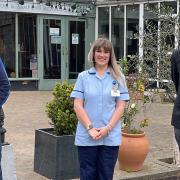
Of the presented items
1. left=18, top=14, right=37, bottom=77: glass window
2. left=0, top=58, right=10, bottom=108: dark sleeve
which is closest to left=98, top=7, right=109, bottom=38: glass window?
left=18, top=14, right=37, bottom=77: glass window

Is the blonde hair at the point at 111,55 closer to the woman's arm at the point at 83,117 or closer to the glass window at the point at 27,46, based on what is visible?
Result: the woman's arm at the point at 83,117

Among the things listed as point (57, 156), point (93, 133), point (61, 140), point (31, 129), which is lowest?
point (31, 129)

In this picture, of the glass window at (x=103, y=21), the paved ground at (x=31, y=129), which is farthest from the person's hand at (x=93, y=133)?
the glass window at (x=103, y=21)

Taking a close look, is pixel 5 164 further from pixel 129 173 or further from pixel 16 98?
pixel 16 98

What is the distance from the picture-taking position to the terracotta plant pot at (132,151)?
6081 mm

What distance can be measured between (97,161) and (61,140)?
1.24 m

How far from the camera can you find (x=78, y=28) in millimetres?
17859

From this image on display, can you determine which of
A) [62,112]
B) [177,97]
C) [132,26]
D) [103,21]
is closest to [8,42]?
[103,21]

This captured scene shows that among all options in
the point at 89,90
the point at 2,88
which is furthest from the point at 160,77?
the point at 2,88

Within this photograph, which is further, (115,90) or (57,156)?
(57,156)

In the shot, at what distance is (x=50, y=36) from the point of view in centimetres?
1728

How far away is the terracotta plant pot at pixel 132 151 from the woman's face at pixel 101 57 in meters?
1.87

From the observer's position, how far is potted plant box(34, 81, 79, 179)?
229 inches

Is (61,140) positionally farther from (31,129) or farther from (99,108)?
(31,129)
